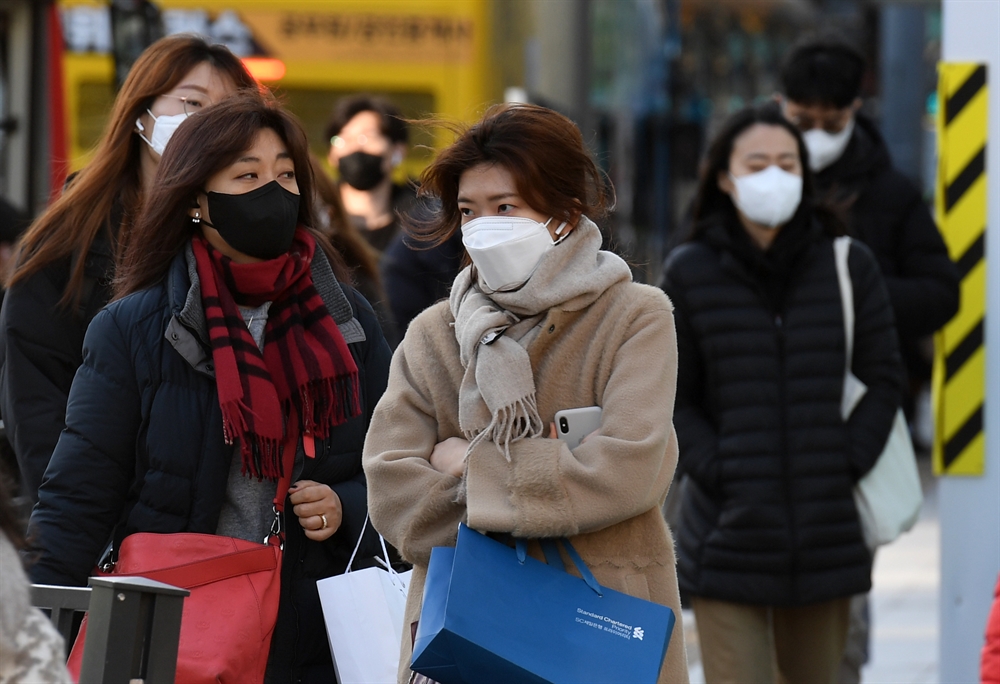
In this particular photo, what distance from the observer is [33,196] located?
916 centimetres

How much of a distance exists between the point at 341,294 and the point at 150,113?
2.78ft

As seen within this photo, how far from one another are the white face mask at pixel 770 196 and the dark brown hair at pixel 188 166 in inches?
65.0

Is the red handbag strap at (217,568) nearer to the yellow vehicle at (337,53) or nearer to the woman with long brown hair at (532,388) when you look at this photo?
the woman with long brown hair at (532,388)

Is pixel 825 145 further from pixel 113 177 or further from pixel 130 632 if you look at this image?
pixel 130 632

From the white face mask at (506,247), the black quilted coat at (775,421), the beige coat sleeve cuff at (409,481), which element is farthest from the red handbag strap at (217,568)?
the black quilted coat at (775,421)

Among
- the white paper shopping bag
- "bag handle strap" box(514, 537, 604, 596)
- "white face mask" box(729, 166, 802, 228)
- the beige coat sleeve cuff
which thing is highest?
"white face mask" box(729, 166, 802, 228)

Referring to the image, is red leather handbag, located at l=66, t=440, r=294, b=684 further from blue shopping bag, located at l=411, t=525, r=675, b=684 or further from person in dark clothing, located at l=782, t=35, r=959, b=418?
person in dark clothing, located at l=782, t=35, r=959, b=418

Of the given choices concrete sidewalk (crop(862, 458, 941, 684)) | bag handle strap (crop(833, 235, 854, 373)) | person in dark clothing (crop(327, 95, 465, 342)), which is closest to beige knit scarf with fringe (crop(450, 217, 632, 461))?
bag handle strap (crop(833, 235, 854, 373))

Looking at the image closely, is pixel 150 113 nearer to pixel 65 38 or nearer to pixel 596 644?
pixel 596 644

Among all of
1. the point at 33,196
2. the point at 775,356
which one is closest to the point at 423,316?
the point at 775,356

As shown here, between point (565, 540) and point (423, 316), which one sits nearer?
point (565, 540)

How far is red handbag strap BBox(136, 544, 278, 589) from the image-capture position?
10.2 feet

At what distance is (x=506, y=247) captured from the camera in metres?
2.92

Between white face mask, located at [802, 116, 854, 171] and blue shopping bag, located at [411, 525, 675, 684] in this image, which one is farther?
white face mask, located at [802, 116, 854, 171]
